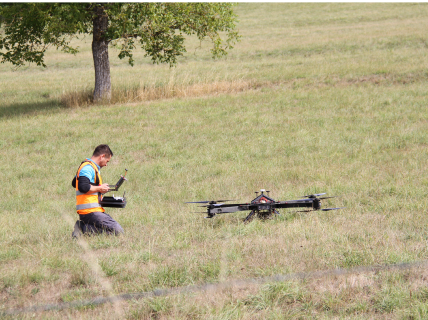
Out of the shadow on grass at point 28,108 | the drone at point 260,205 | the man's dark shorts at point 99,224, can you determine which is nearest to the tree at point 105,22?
the shadow on grass at point 28,108

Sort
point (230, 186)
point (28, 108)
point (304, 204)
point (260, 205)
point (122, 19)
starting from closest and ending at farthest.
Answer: point (304, 204)
point (260, 205)
point (230, 186)
point (122, 19)
point (28, 108)

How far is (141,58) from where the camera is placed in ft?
118

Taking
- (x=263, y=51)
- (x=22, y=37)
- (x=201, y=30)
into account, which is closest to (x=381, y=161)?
(x=201, y=30)

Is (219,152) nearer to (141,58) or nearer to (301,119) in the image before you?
(301,119)

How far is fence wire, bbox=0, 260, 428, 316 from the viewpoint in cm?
445

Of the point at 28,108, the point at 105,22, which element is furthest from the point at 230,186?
the point at 28,108

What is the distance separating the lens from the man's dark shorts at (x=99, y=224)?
6543 mm

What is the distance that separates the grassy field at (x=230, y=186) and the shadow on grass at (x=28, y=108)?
0.16m

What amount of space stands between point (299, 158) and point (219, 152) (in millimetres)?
2135

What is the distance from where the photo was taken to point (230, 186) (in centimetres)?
912

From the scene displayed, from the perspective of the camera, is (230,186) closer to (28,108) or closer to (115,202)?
(115,202)

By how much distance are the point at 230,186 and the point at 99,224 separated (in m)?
3.22

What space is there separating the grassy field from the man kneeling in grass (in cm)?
27

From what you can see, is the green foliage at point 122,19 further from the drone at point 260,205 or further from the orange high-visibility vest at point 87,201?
the drone at point 260,205
